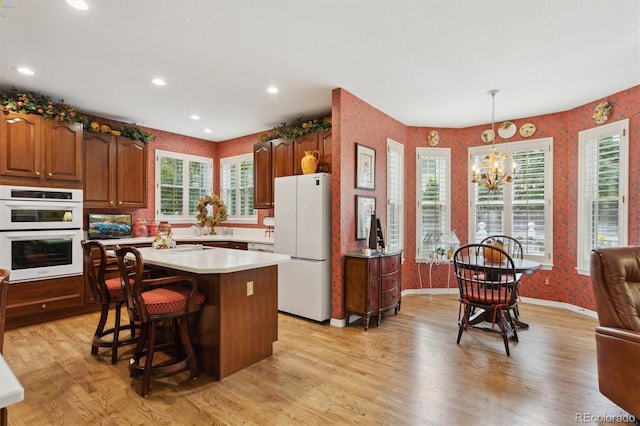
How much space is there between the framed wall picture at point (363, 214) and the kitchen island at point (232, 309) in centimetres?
151

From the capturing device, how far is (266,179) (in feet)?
17.2

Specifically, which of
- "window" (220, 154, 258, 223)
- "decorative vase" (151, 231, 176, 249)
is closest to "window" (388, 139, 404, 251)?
"window" (220, 154, 258, 223)

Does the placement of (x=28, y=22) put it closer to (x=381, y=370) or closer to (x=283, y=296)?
(x=283, y=296)

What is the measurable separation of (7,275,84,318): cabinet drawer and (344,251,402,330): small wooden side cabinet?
3.45 meters

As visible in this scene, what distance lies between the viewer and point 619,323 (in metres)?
2.17

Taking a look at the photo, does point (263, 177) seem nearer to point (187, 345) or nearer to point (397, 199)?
point (397, 199)

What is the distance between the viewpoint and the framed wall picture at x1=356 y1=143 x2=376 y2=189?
4215 millimetres

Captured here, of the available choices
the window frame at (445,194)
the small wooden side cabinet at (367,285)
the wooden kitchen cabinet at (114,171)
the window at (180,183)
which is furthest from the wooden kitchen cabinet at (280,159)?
the window frame at (445,194)

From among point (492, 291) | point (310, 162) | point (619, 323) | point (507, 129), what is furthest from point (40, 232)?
point (507, 129)

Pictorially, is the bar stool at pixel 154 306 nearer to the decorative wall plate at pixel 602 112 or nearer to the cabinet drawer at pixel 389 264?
the cabinet drawer at pixel 389 264

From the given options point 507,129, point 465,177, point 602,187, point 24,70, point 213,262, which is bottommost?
point 213,262

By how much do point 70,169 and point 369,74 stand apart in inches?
154

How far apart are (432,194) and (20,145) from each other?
568cm

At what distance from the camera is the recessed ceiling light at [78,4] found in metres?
2.32
